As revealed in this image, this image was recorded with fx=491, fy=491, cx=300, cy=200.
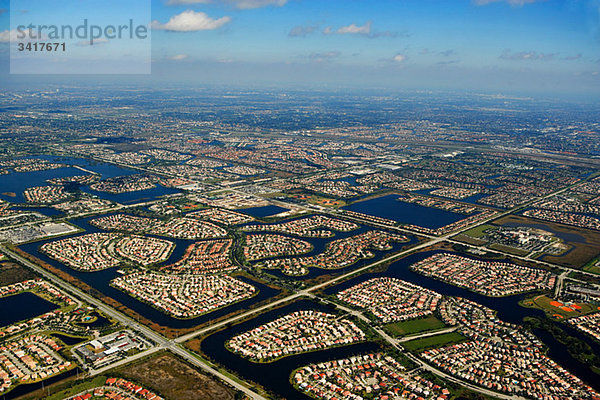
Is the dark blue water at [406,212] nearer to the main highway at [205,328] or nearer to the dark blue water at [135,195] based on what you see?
the main highway at [205,328]

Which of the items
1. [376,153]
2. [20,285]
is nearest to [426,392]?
[20,285]

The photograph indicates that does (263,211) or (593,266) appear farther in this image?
(263,211)

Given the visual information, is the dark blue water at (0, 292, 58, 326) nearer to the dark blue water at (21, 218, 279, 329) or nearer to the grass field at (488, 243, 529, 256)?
the dark blue water at (21, 218, 279, 329)

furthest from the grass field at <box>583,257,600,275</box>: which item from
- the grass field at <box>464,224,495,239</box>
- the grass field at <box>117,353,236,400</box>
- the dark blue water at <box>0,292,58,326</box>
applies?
the dark blue water at <box>0,292,58,326</box>

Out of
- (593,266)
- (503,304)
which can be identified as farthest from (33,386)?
(593,266)

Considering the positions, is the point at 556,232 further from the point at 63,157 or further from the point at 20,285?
the point at 63,157

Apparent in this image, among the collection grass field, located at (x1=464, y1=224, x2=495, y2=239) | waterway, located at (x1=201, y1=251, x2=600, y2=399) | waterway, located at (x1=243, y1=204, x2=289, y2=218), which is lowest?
waterway, located at (x1=201, y1=251, x2=600, y2=399)

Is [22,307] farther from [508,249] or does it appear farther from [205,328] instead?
[508,249]
